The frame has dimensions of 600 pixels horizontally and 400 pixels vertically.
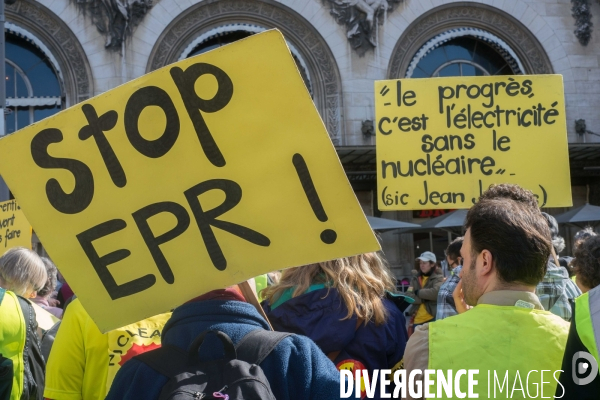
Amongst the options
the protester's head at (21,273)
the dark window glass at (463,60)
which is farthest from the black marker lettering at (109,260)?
the dark window glass at (463,60)

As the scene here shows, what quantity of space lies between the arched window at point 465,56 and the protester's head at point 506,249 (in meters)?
15.0

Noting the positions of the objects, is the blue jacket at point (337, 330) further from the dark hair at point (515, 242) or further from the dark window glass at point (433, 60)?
the dark window glass at point (433, 60)

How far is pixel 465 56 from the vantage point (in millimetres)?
17500

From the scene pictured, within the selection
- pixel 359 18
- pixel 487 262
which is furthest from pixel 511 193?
pixel 359 18

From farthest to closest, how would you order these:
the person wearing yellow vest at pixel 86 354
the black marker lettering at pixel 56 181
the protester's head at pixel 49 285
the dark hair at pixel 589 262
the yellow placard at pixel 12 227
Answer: the yellow placard at pixel 12 227 → the protester's head at pixel 49 285 → the dark hair at pixel 589 262 → the person wearing yellow vest at pixel 86 354 → the black marker lettering at pixel 56 181

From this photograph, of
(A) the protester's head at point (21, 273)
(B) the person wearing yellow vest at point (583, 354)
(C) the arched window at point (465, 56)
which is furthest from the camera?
(C) the arched window at point (465, 56)

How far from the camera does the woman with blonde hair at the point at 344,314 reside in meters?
2.86

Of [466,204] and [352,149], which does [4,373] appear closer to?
[466,204]

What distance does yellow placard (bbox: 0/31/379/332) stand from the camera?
89.2 inches

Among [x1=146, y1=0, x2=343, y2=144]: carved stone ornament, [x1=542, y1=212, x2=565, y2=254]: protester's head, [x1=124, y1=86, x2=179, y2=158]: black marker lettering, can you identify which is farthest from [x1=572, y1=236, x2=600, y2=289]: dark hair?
[x1=146, y1=0, x2=343, y2=144]: carved stone ornament

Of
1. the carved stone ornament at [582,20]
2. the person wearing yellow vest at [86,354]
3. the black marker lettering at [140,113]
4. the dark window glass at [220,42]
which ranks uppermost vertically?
the carved stone ornament at [582,20]

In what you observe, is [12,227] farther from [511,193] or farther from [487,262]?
[487,262]

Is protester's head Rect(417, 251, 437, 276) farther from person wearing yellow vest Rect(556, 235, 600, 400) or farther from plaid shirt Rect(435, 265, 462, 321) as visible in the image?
person wearing yellow vest Rect(556, 235, 600, 400)

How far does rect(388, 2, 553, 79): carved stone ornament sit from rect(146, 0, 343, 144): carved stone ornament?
1993 millimetres
